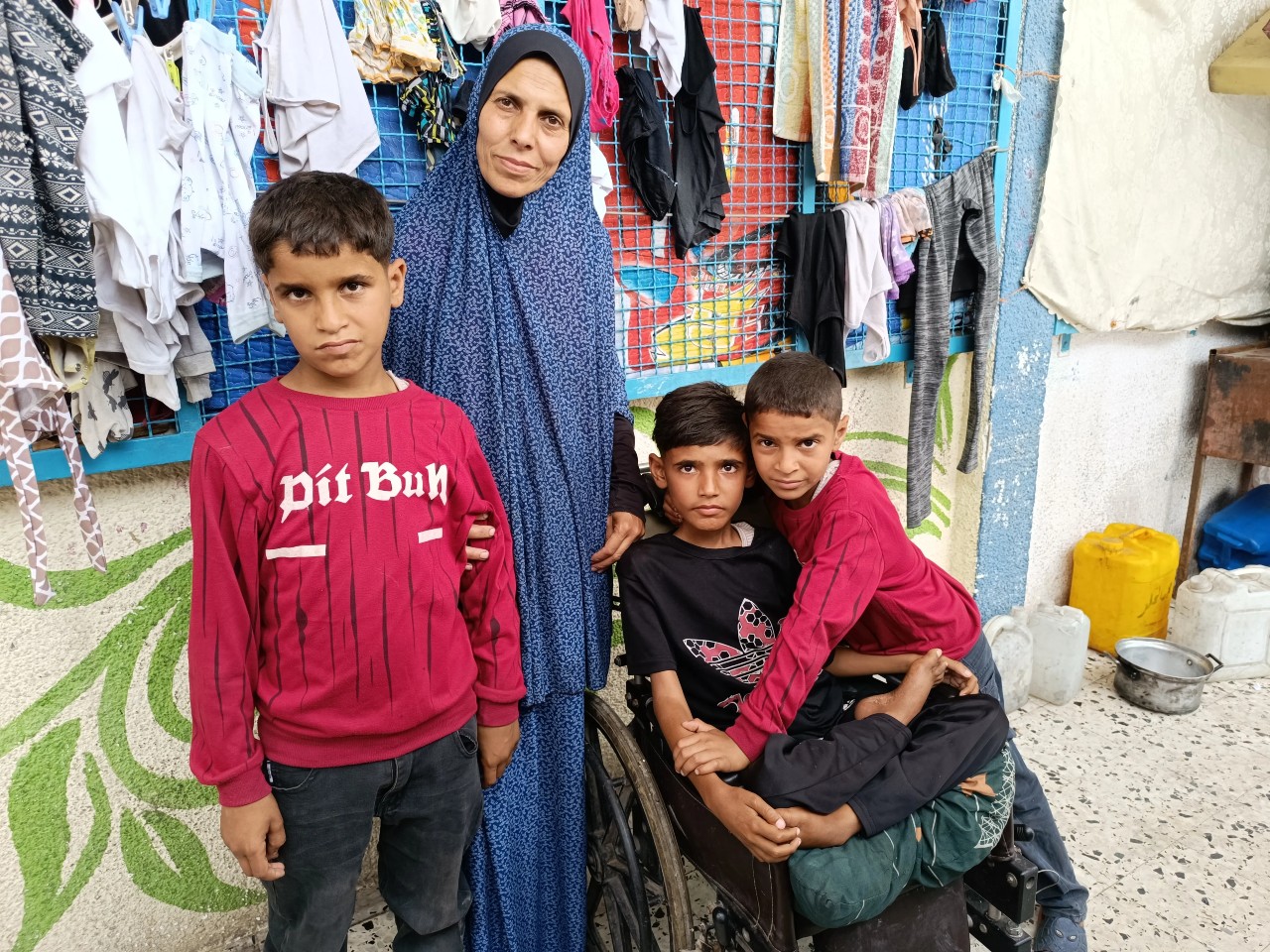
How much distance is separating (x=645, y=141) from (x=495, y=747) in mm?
1521

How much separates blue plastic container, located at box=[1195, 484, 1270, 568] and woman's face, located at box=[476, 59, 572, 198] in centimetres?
383

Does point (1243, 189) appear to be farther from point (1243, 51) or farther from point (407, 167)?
point (407, 167)

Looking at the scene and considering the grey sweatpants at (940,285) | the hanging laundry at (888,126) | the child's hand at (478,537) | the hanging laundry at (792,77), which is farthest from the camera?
the grey sweatpants at (940,285)

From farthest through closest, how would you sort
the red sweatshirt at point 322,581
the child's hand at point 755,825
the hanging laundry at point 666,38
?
the hanging laundry at point 666,38, the child's hand at point 755,825, the red sweatshirt at point 322,581

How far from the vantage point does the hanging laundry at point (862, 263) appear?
2467mm

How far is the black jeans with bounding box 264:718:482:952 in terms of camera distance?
4.28 feet

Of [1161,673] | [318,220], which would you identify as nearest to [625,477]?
[318,220]

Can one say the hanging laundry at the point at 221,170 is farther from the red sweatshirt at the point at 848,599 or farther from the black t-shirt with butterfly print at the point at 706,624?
the red sweatshirt at the point at 848,599

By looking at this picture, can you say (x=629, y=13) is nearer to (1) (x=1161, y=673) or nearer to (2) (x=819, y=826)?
(2) (x=819, y=826)

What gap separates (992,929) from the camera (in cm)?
158

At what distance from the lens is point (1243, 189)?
3721mm

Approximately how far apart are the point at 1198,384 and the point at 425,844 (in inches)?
164

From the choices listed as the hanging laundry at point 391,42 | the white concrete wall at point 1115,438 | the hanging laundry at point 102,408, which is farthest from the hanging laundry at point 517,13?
the white concrete wall at point 1115,438

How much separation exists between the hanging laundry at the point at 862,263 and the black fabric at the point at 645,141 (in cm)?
59
